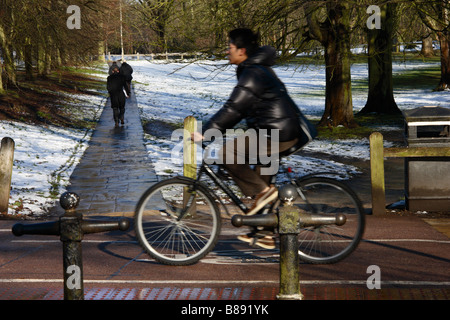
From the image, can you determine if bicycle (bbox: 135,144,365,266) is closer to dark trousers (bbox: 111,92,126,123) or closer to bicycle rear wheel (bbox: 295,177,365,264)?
bicycle rear wheel (bbox: 295,177,365,264)

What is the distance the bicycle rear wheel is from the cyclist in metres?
0.31

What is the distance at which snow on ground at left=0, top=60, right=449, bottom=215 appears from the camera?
11.7m

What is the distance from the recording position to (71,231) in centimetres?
392

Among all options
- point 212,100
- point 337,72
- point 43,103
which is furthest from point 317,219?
point 212,100

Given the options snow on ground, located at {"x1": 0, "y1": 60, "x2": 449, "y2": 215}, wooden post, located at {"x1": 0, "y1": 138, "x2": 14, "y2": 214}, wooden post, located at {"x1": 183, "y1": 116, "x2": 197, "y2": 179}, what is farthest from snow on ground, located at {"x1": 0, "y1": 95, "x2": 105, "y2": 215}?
wooden post, located at {"x1": 183, "y1": 116, "x2": 197, "y2": 179}

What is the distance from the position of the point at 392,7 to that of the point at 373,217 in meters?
15.7

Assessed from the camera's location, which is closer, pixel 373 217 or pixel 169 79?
pixel 373 217

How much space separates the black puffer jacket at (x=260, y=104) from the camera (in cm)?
570

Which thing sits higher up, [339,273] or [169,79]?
[169,79]

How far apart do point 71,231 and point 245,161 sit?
90.0 inches
